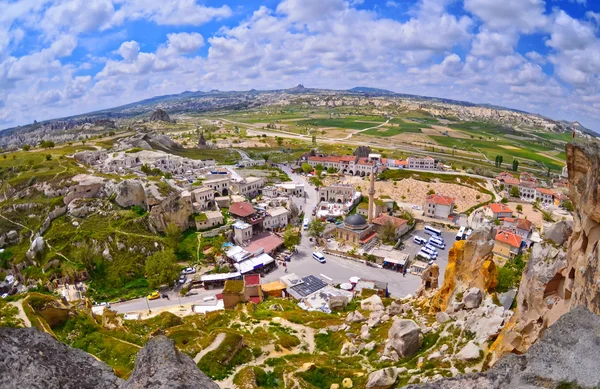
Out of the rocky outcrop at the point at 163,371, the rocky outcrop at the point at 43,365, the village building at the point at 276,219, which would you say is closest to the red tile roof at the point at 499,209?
the village building at the point at 276,219

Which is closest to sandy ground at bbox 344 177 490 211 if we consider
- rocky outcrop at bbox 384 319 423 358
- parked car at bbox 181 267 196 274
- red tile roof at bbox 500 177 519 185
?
red tile roof at bbox 500 177 519 185

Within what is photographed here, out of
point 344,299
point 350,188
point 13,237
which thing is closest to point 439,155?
point 350,188

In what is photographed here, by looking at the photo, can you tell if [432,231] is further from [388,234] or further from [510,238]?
[510,238]

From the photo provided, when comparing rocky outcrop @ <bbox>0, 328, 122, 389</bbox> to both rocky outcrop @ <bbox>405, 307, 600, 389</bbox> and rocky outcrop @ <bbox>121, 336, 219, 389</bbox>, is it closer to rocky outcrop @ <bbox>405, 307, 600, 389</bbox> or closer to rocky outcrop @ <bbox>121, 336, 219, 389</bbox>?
rocky outcrop @ <bbox>121, 336, 219, 389</bbox>

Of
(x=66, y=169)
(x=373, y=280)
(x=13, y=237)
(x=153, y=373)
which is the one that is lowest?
(x=373, y=280)

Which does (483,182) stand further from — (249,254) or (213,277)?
(213,277)

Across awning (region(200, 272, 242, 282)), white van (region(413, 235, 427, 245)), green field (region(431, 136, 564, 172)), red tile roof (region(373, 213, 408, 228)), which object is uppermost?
green field (region(431, 136, 564, 172))

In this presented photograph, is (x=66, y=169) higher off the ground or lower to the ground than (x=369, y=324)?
higher
